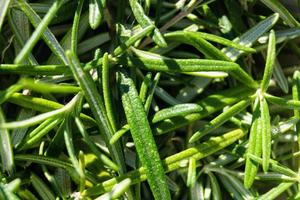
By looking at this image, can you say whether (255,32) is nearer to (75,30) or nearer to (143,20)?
(143,20)

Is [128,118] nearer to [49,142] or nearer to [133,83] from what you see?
[133,83]

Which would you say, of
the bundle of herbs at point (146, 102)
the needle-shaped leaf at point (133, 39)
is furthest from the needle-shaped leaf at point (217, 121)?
the needle-shaped leaf at point (133, 39)

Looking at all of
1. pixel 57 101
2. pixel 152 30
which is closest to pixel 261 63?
pixel 152 30

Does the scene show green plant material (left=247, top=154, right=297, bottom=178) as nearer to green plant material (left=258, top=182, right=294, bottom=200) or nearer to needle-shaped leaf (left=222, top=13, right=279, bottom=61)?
green plant material (left=258, top=182, right=294, bottom=200)

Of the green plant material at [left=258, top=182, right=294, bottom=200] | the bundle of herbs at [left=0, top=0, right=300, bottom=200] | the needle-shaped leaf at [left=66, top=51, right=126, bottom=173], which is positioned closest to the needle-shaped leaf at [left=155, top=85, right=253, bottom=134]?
the bundle of herbs at [left=0, top=0, right=300, bottom=200]

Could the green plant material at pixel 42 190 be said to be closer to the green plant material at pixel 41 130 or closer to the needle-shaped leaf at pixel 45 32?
the green plant material at pixel 41 130

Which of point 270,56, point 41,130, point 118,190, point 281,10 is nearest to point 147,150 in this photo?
point 118,190
